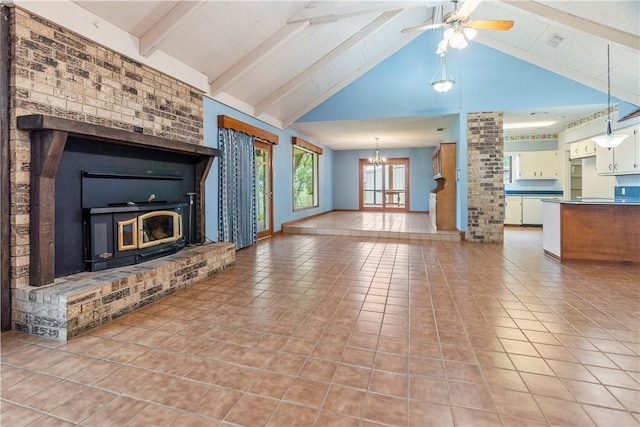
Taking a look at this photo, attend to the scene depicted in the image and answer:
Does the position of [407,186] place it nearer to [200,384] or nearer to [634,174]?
[634,174]

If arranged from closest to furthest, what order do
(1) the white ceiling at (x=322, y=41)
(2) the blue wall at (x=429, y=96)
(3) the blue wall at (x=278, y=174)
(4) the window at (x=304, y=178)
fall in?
(1) the white ceiling at (x=322, y=41) → (3) the blue wall at (x=278, y=174) → (2) the blue wall at (x=429, y=96) → (4) the window at (x=304, y=178)

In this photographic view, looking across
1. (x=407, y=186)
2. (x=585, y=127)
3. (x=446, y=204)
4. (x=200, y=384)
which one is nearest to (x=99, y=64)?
(x=200, y=384)

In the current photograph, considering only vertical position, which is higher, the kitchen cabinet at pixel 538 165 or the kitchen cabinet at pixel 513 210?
the kitchen cabinet at pixel 538 165

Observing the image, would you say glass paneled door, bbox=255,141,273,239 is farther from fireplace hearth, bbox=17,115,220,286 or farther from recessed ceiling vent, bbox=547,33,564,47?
recessed ceiling vent, bbox=547,33,564,47

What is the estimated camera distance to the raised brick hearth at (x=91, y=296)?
7.59 feet

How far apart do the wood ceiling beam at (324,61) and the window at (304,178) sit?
7.46 ft

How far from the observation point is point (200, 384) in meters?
1.76

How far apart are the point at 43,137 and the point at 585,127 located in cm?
948

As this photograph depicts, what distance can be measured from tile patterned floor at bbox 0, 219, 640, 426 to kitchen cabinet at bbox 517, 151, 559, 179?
575cm

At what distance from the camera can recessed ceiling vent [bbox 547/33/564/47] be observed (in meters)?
4.99

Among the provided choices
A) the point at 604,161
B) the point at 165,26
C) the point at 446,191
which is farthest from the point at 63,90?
the point at 604,161

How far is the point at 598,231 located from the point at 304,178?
22.8 ft

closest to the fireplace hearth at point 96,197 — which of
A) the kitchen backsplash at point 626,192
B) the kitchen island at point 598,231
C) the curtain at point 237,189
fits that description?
the curtain at point 237,189

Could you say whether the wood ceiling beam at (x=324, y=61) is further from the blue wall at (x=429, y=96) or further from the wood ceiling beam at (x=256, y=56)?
the wood ceiling beam at (x=256, y=56)
